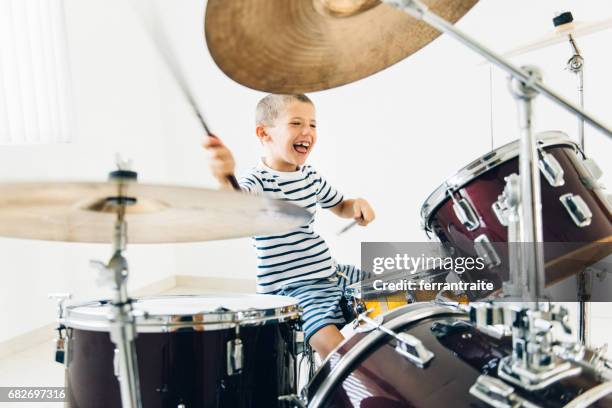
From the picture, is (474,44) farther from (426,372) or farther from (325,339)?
(325,339)

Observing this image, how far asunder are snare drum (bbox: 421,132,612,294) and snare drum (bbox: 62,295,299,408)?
390 millimetres

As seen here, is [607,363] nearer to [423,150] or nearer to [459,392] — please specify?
[459,392]

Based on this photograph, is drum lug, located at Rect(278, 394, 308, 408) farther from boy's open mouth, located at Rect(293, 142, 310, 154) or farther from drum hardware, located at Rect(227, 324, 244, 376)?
boy's open mouth, located at Rect(293, 142, 310, 154)

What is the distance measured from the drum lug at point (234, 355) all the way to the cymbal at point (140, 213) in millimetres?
168

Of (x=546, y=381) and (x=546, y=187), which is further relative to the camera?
(x=546, y=187)

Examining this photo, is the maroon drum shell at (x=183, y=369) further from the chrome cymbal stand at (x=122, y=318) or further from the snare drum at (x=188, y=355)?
the chrome cymbal stand at (x=122, y=318)

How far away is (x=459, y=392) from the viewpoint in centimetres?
70

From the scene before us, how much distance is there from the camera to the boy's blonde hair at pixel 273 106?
1.44 metres

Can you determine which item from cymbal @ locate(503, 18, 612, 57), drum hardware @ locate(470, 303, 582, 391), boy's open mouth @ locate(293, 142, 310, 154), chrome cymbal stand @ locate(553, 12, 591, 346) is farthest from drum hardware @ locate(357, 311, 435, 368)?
cymbal @ locate(503, 18, 612, 57)

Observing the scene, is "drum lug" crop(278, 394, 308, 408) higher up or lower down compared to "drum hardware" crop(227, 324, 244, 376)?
lower down

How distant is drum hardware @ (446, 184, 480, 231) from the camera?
99 cm

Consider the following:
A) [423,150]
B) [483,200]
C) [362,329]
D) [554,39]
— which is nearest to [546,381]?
[362,329]

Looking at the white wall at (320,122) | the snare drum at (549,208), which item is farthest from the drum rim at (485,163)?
the white wall at (320,122)

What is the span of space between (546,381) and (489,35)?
188 centimetres
